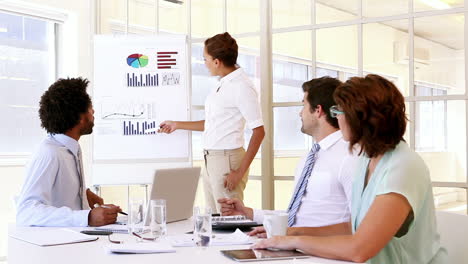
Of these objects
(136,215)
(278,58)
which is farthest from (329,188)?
(278,58)

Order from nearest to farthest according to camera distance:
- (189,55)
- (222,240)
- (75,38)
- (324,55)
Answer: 1. (222,240)
2. (324,55)
3. (189,55)
4. (75,38)

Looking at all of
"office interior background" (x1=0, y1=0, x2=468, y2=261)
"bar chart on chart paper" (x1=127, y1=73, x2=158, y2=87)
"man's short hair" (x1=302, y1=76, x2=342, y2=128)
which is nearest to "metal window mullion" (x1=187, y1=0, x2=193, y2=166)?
"office interior background" (x1=0, y1=0, x2=468, y2=261)

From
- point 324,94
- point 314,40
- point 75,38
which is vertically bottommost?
point 324,94

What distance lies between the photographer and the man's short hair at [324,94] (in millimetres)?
2439

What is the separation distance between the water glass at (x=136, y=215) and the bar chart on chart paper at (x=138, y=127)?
218 centimetres

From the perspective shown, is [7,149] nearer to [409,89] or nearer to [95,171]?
[95,171]

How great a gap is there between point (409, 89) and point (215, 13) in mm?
1580

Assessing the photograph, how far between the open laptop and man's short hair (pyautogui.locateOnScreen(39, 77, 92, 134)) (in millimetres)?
649

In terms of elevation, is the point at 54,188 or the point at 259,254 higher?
the point at 54,188

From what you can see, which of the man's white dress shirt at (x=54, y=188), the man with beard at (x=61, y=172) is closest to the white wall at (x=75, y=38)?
the man with beard at (x=61, y=172)

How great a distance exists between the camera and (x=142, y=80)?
14.1 ft

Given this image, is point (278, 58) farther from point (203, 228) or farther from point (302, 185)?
point (203, 228)

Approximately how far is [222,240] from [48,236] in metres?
0.64

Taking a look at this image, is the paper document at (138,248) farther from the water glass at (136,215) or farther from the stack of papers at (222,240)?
the water glass at (136,215)
